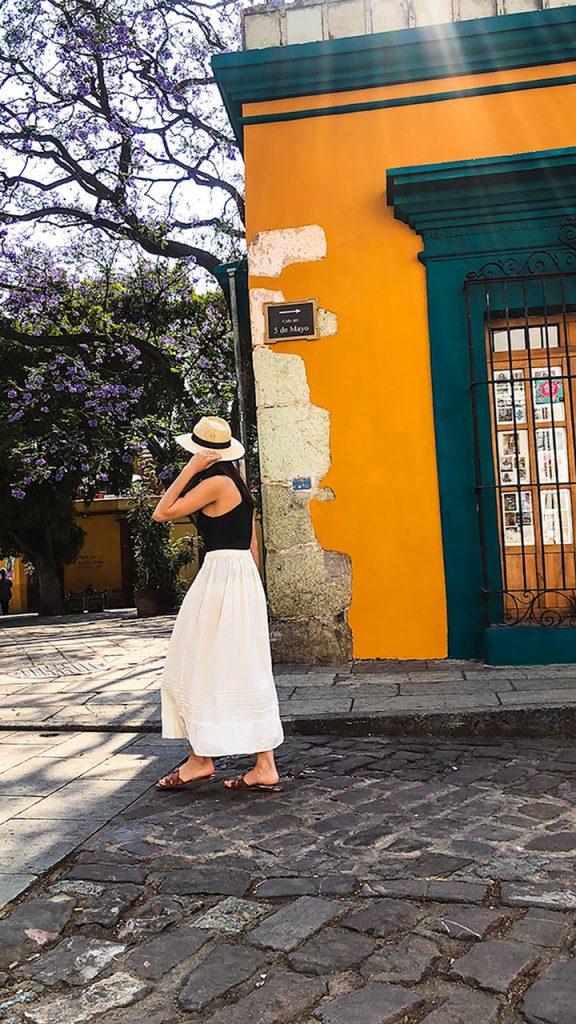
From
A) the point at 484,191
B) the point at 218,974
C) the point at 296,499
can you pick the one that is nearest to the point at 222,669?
the point at 218,974

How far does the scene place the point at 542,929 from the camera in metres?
2.60

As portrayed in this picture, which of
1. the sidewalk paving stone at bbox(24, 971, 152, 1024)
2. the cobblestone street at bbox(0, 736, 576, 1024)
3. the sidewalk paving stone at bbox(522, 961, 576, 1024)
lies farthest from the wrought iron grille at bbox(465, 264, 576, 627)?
the sidewalk paving stone at bbox(24, 971, 152, 1024)

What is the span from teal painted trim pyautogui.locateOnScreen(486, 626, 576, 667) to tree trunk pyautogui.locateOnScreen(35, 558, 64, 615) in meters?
18.4

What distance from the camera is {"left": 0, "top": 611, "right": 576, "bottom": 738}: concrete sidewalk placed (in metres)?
5.23

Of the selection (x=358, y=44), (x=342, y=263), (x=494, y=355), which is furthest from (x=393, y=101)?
(x=494, y=355)

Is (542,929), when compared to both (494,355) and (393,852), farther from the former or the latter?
(494,355)

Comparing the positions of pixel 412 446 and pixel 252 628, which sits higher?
pixel 412 446

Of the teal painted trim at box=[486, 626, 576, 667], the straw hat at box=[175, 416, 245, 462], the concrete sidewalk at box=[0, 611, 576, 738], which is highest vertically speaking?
the straw hat at box=[175, 416, 245, 462]

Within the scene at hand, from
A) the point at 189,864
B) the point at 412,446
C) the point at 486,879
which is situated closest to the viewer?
the point at 486,879

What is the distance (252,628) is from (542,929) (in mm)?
1937

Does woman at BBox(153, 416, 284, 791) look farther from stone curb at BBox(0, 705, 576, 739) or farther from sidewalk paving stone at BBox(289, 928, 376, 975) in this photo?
sidewalk paving stone at BBox(289, 928, 376, 975)

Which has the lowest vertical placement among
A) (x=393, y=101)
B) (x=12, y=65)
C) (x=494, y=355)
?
(x=494, y=355)

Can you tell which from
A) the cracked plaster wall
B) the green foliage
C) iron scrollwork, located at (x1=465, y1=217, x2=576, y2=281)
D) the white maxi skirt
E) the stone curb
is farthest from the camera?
the green foliage

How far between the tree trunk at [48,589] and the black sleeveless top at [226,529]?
19987mm
